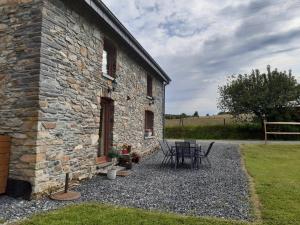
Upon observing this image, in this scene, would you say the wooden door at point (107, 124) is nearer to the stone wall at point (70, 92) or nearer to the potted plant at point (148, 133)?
the stone wall at point (70, 92)

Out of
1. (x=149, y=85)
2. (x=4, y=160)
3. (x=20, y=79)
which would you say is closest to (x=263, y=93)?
(x=149, y=85)

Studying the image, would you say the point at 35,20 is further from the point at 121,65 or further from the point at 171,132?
the point at 171,132

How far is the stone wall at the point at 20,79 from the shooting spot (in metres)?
4.78

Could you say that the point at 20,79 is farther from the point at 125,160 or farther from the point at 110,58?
the point at 125,160

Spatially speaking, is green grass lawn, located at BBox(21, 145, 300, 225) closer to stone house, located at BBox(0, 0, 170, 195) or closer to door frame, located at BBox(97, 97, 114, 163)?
stone house, located at BBox(0, 0, 170, 195)

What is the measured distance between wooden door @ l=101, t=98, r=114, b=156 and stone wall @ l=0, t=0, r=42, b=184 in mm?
3084

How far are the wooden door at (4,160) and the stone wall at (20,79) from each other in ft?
0.30

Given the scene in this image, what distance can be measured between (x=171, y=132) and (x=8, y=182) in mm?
18920

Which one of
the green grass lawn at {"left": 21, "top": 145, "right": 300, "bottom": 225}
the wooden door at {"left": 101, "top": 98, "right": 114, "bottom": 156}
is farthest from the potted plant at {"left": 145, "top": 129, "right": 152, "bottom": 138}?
the green grass lawn at {"left": 21, "top": 145, "right": 300, "bottom": 225}

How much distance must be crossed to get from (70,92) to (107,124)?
2420mm

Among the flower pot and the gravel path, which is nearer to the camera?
the gravel path

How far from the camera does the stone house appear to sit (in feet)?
15.9

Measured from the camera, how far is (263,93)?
20.0 m

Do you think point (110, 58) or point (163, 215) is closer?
point (163, 215)
